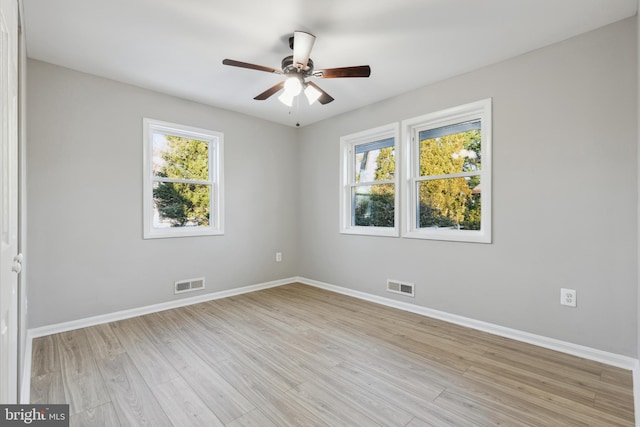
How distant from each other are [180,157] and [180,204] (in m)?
0.59

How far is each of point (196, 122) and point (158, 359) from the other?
2767 millimetres

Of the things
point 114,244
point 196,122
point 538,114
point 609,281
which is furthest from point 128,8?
point 609,281

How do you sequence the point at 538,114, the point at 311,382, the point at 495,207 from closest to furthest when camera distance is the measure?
1. the point at 311,382
2. the point at 538,114
3. the point at 495,207

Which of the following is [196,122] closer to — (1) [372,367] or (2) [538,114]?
(1) [372,367]

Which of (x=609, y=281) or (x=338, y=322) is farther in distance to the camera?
(x=338, y=322)

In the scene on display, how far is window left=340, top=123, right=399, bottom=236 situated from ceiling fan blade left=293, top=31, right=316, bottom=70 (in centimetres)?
165

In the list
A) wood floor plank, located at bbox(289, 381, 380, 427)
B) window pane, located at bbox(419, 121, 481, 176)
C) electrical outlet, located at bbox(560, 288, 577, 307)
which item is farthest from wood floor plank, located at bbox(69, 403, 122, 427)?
window pane, located at bbox(419, 121, 481, 176)

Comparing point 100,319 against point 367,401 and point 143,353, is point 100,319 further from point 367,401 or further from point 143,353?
point 367,401

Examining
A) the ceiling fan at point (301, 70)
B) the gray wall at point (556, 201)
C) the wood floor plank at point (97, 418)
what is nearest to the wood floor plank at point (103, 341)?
the wood floor plank at point (97, 418)

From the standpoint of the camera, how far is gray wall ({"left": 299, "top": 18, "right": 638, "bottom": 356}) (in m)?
2.32

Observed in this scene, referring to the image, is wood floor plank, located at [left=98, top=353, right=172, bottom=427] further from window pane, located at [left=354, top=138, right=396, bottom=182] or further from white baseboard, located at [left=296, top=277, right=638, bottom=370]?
window pane, located at [left=354, top=138, right=396, bottom=182]

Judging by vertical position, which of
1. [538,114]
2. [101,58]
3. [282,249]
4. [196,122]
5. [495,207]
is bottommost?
[282,249]

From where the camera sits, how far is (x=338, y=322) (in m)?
3.25

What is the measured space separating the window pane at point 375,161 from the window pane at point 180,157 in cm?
207
